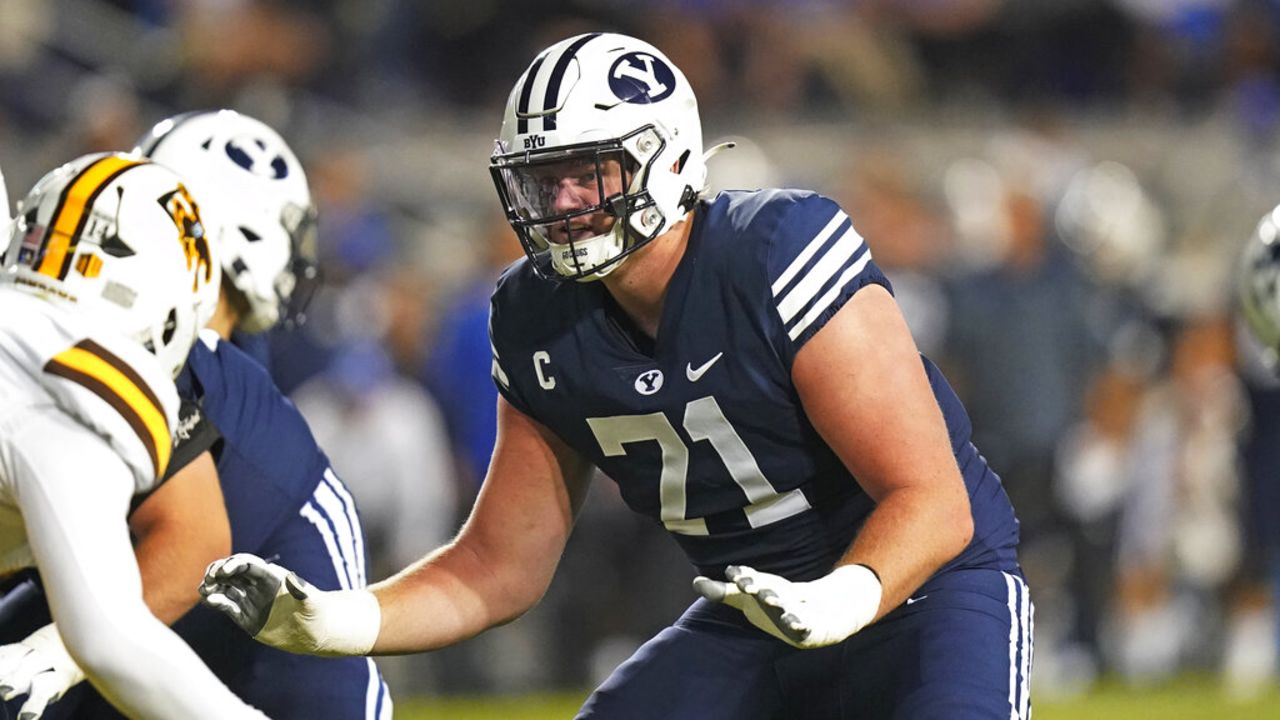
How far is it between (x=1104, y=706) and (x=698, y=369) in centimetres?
486

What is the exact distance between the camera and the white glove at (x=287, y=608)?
10.4 ft

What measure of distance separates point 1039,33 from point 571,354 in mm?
8296

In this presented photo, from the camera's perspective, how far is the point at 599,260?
3.49 metres

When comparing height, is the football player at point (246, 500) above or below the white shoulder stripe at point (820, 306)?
below

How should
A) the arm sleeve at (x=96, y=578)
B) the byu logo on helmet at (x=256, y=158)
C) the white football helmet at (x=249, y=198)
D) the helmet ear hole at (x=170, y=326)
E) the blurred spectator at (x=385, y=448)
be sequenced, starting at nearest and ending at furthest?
the arm sleeve at (x=96, y=578)
the helmet ear hole at (x=170, y=326)
the white football helmet at (x=249, y=198)
the byu logo on helmet at (x=256, y=158)
the blurred spectator at (x=385, y=448)

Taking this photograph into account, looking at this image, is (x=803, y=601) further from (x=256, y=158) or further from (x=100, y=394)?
(x=256, y=158)

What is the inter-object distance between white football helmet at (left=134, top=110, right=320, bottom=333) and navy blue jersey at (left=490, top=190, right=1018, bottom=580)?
0.96 m

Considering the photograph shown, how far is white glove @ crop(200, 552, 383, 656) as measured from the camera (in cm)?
318

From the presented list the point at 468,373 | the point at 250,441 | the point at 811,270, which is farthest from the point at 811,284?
the point at 468,373

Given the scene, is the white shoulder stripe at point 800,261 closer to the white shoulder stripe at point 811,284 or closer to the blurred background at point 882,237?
the white shoulder stripe at point 811,284

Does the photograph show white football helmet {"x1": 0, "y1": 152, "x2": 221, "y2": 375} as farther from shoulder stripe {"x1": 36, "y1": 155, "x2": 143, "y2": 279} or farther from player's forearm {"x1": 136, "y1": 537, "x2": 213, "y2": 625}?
player's forearm {"x1": 136, "y1": 537, "x2": 213, "y2": 625}

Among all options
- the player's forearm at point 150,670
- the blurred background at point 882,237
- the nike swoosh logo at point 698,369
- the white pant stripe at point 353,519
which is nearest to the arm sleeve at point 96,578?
the player's forearm at point 150,670

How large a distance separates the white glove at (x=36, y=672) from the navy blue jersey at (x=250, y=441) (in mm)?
565

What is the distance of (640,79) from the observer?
11.8ft
